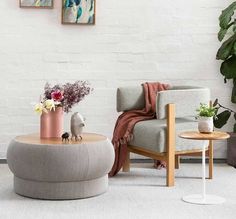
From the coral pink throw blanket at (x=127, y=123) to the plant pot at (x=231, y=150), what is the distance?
3.36 feet

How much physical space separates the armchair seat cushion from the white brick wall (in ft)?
3.37

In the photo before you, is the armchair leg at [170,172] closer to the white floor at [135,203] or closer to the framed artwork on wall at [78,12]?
the white floor at [135,203]

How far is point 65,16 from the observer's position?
6.58m

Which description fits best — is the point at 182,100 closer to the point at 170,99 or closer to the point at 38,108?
the point at 170,99

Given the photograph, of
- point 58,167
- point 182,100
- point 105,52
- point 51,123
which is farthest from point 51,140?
point 105,52

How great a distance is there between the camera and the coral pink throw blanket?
590 centimetres

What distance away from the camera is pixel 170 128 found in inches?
216

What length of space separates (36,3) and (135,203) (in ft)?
9.05

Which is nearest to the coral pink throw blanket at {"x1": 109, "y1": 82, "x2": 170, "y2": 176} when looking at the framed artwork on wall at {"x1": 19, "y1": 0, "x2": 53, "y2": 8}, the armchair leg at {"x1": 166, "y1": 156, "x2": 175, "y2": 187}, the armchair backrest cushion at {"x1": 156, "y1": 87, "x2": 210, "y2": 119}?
the armchair backrest cushion at {"x1": 156, "y1": 87, "x2": 210, "y2": 119}

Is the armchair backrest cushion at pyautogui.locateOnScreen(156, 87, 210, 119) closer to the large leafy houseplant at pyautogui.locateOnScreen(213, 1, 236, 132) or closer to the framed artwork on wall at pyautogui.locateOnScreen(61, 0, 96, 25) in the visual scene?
the large leafy houseplant at pyautogui.locateOnScreen(213, 1, 236, 132)

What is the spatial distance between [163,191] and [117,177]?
2.42ft

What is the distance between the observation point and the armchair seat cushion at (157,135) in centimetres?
552

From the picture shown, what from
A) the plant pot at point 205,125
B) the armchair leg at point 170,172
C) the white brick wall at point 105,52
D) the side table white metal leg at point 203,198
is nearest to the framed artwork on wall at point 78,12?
the white brick wall at point 105,52

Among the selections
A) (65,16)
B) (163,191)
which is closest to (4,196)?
(163,191)
